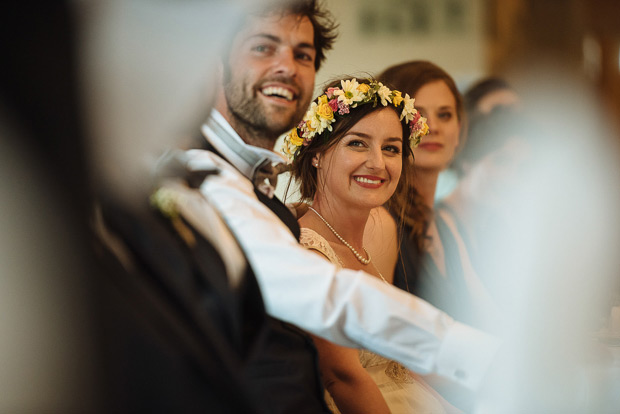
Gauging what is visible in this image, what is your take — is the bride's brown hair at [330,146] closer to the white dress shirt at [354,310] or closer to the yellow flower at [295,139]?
the yellow flower at [295,139]

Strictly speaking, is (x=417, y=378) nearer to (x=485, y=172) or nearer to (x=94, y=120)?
(x=485, y=172)

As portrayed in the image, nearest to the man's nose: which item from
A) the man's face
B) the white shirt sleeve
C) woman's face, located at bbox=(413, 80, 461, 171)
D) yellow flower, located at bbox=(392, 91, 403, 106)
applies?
the man's face

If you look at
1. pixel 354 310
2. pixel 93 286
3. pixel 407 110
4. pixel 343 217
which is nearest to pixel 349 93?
pixel 407 110

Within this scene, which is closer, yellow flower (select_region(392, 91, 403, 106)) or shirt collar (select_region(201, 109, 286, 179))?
shirt collar (select_region(201, 109, 286, 179))

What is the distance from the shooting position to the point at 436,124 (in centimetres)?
152

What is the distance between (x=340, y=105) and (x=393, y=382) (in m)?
0.54

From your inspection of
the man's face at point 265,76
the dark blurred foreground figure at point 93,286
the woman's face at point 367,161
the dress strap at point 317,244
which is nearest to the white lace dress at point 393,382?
the dress strap at point 317,244

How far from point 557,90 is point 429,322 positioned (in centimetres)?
84

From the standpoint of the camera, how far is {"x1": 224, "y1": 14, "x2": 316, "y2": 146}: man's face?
1.09 metres

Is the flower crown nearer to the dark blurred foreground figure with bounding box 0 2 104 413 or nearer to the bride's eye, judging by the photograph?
the bride's eye

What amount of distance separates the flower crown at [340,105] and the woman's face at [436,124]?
234 millimetres

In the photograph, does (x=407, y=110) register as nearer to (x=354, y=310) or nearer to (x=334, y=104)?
(x=334, y=104)

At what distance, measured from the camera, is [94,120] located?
2.66 feet

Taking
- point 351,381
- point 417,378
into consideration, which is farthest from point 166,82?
point 417,378
